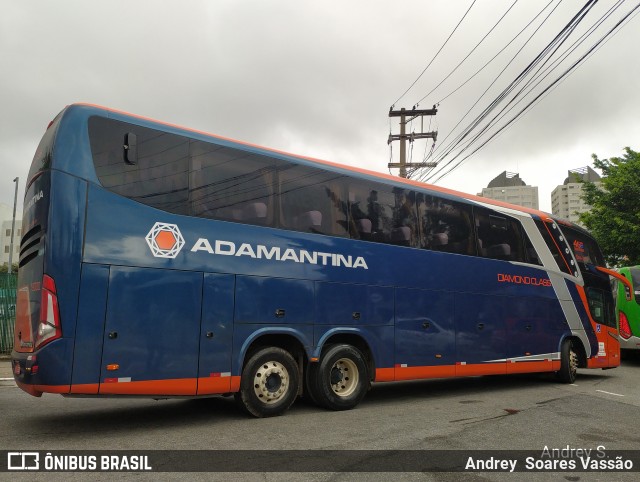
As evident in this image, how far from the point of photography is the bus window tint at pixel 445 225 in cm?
914

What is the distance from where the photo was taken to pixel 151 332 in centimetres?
600

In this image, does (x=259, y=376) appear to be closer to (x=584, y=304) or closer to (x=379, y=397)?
(x=379, y=397)

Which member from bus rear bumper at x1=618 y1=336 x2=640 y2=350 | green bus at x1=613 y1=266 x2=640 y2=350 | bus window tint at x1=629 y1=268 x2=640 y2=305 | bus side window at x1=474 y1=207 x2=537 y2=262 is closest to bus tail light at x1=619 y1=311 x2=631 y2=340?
green bus at x1=613 y1=266 x2=640 y2=350

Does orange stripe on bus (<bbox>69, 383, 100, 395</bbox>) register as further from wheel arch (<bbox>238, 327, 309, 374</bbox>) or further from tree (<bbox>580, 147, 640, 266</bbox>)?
tree (<bbox>580, 147, 640, 266</bbox>)

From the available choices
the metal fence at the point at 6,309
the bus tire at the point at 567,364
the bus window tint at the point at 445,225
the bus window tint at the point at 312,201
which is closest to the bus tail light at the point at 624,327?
the bus tire at the point at 567,364

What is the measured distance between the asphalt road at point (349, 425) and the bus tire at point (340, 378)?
0.74 ft

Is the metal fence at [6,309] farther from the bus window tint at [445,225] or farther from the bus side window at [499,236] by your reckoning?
the bus side window at [499,236]

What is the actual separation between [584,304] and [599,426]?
19.3ft

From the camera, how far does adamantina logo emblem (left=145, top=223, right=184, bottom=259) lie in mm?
6129

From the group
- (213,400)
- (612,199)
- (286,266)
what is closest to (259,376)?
Answer: (286,266)

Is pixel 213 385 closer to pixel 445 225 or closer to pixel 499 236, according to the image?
pixel 445 225

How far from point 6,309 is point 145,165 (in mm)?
9988

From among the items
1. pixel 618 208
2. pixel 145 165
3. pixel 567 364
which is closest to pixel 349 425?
pixel 145 165

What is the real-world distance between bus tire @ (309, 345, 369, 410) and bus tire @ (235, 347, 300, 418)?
1.31 ft
